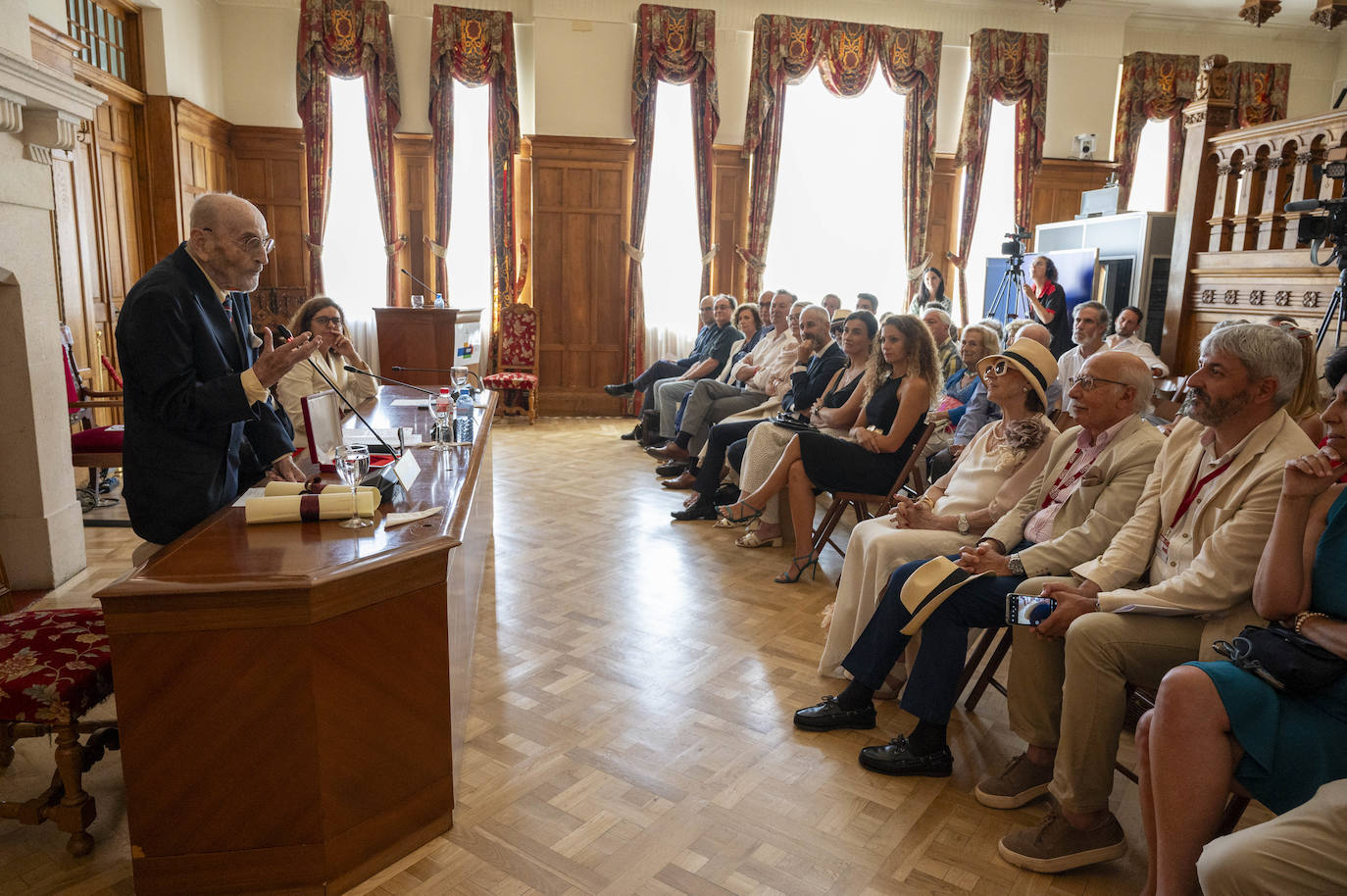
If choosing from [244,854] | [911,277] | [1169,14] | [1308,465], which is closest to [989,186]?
[911,277]

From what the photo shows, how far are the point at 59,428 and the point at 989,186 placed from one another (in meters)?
9.03

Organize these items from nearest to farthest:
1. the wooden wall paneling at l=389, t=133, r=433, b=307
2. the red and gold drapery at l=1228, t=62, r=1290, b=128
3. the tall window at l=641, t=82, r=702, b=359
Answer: the wooden wall paneling at l=389, t=133, r=433, b=307 → the tall window at l=641, t=82, r=702, b=359 → the red and gold drapery at l=1228, t=62, r=1290, b=128

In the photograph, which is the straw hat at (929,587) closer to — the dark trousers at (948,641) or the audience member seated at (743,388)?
the dark trousers at (948,641)

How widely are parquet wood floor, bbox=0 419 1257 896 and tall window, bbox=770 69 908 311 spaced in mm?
6184

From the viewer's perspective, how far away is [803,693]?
9.66 feet

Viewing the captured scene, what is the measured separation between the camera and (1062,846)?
206 centimetres

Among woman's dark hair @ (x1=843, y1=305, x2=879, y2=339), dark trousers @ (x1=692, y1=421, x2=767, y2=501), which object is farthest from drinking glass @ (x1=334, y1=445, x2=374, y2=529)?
dark trousers @ (x1=692, y1=421, x2=767, y2=501)

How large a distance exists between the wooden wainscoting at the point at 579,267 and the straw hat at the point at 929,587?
7.10 m

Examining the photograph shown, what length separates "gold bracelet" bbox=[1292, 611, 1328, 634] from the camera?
5.70ft

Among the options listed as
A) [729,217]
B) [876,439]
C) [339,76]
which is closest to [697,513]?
[876,439]

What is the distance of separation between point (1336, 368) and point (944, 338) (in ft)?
12.1

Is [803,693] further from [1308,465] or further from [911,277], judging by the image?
[911,277]

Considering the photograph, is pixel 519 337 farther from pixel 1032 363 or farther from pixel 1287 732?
pixel 1287 732

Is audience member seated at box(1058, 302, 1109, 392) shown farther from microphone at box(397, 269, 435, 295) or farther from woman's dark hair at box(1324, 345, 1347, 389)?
microphone at box(397, 269, 435, 295)
